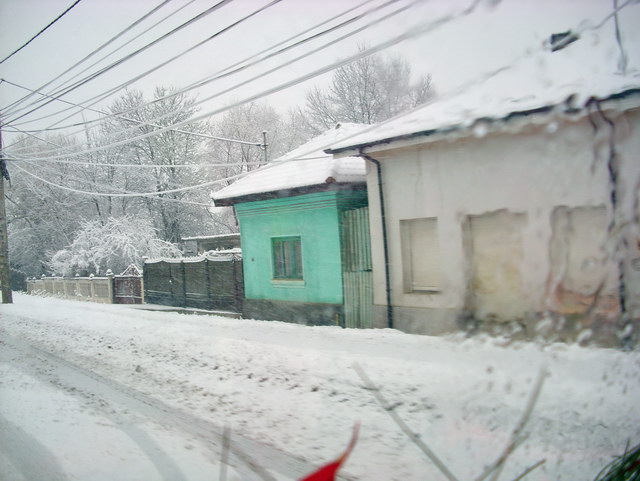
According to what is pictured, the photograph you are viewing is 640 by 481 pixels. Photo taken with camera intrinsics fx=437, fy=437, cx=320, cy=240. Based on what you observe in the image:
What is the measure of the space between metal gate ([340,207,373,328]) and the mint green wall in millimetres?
342

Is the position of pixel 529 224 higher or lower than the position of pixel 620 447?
higher

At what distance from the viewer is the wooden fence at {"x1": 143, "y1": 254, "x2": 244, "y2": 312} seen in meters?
10.2

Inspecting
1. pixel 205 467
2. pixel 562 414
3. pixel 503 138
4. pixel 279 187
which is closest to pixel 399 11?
pixel 503 138

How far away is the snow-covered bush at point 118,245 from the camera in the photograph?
12914mm

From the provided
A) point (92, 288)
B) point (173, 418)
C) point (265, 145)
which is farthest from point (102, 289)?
point (173, 418)

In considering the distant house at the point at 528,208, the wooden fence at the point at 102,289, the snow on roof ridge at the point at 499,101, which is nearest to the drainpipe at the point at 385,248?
the distant house at the point at 528,208

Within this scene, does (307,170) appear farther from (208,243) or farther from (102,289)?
(208,243)

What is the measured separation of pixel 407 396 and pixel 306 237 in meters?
5.18

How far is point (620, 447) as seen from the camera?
1251 millimetres

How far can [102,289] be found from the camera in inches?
594

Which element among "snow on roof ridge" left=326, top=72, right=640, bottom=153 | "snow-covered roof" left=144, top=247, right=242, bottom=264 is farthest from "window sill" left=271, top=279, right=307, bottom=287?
"snow on roof ridge" left=326, top=72, right=640, bottom=153

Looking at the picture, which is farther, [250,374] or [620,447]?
[250,374]

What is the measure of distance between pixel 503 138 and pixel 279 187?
607cm

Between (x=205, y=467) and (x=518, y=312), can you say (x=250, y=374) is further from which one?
(x=518, y=312)
